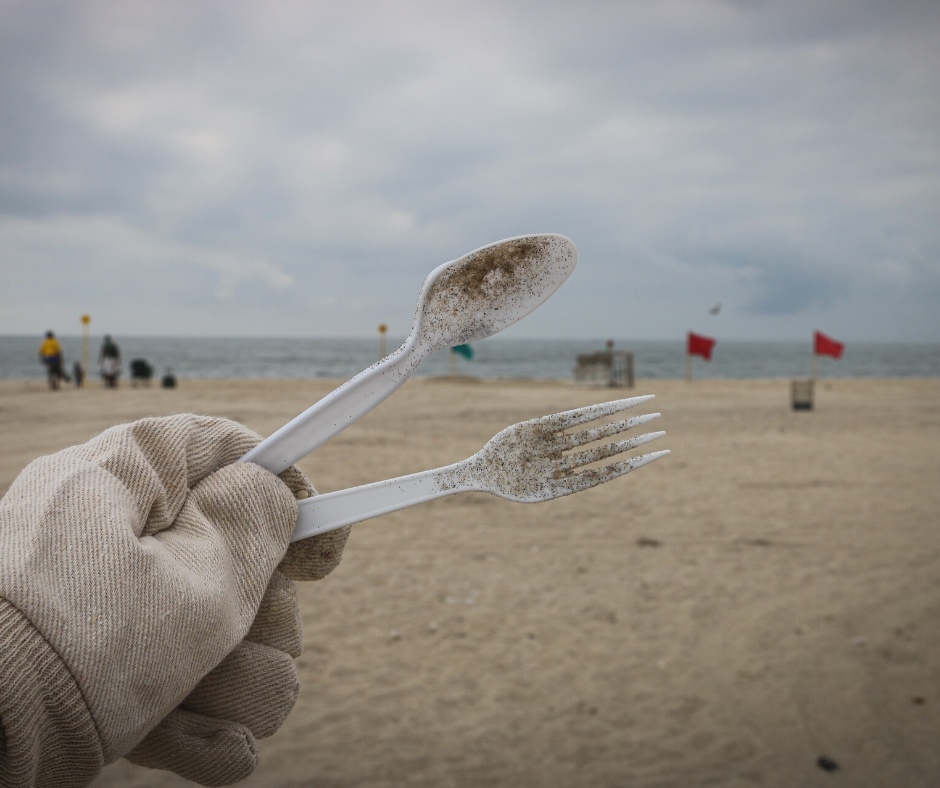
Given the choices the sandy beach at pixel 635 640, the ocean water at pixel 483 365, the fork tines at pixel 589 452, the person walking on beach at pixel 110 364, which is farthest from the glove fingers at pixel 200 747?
the person walking on beach at pixel 110 364

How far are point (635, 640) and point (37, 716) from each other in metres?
4.14

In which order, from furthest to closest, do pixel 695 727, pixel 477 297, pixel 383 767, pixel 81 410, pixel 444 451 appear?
pixel 81 410
pixel 444 451
pixel 695 727
pixel 383 767
pixel 477 297

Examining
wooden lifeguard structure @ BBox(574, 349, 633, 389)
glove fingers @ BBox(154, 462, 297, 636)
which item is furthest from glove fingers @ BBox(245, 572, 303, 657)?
wooden lifeguard structure @ BBox(574, 349, 633, 389)

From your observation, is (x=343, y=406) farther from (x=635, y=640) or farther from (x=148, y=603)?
(x=635, y=640)

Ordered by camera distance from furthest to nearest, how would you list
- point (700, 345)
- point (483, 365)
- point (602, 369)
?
point (483, 365) < point (700, 345) < point (602, 369)

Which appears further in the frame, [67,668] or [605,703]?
[605,703]

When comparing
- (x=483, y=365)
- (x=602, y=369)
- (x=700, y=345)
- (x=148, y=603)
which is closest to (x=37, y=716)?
(x=148, y=603)

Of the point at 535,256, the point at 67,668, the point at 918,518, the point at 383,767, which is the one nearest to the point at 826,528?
the point at 918,518

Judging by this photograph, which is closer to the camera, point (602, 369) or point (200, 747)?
point (200, 747)

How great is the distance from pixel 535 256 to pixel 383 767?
3.02m

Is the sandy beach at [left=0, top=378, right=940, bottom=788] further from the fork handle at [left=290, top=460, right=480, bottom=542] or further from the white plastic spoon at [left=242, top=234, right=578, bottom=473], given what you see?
the white plastic spoon at [left=242, top=234, right=578, bottom=473]

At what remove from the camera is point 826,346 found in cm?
2341

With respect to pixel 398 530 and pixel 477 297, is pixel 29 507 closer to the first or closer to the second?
pixel 477 297

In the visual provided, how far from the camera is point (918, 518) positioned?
22.8 feet
